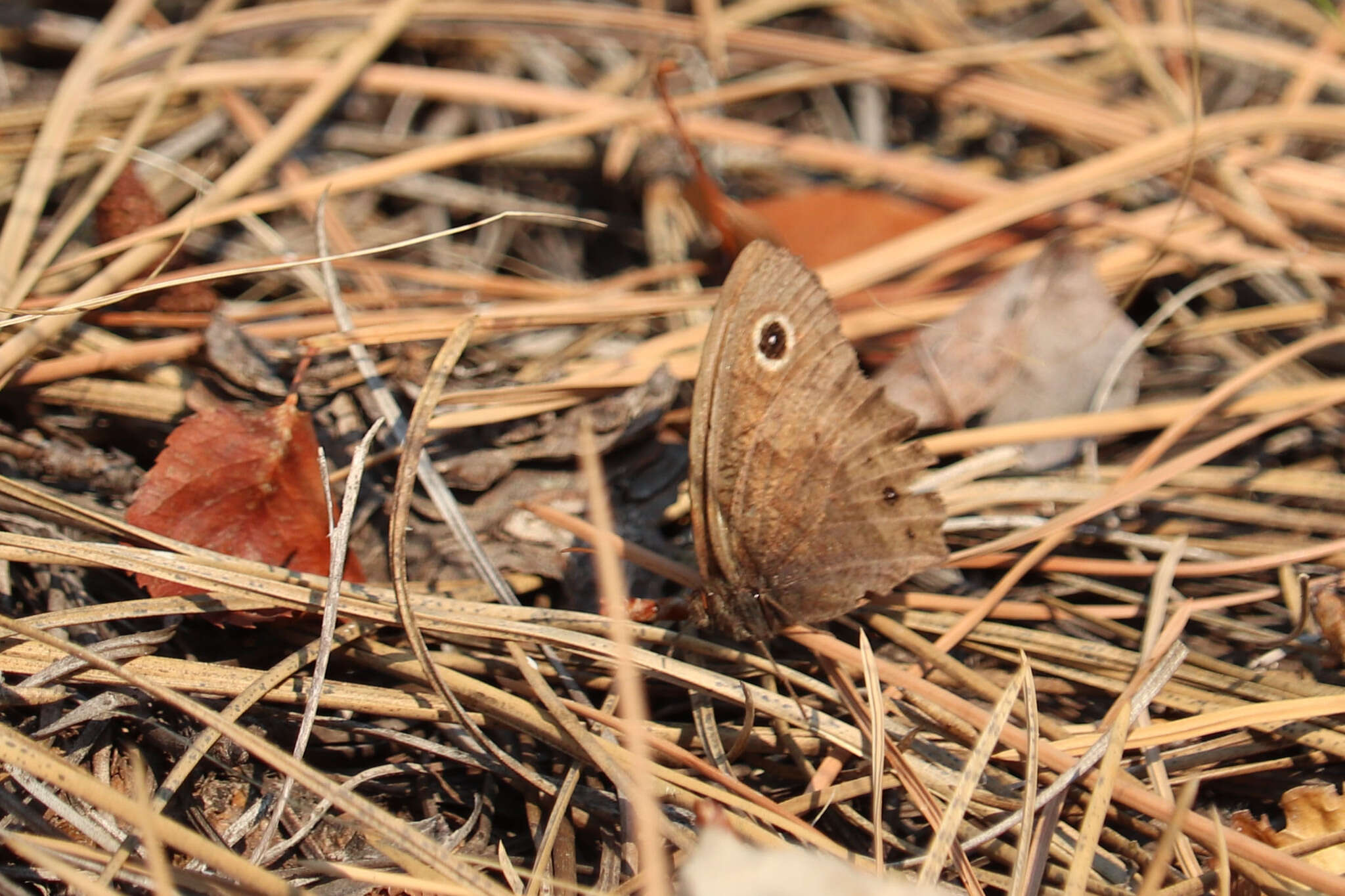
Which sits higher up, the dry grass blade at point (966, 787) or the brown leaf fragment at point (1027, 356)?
the brown leaf fragment at point (1027, 356)

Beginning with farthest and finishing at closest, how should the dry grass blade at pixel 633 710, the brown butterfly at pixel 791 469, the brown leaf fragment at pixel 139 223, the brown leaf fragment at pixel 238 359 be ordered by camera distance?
the brown leaf fragment at pixel 139 223 → the brown leaf fragment at pixel 238 359 → the brown butterfly at pixel 791 469 → the dry grass blade at pixel 633 710

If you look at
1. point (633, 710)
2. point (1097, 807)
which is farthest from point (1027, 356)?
point (633, 710)

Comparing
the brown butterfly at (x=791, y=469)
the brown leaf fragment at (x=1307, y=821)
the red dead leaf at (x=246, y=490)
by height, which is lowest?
the red dead leaf at (x=246, y=490)

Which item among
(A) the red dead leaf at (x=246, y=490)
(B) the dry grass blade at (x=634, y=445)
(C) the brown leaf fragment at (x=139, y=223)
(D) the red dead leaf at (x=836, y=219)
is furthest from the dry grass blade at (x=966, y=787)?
(C) the brown leaf fragment at (x=139, y=223)

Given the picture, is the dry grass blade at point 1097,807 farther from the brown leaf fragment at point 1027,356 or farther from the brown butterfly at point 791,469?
the brown leaf fragment at point 1027,356

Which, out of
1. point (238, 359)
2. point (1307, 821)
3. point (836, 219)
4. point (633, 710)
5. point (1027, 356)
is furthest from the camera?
point (836, 219)

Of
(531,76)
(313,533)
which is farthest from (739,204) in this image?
(313,533)

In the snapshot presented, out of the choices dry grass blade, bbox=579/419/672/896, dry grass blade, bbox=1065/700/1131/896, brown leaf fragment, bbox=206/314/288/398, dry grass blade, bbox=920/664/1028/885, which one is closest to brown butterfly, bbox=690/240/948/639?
dry grass blade, bbox=920/664/1028/885

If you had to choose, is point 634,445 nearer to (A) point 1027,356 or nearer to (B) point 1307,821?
(A) point 1027,356

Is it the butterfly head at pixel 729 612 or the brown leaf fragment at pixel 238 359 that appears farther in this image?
the brown leaf fragment at pixel 238 359
